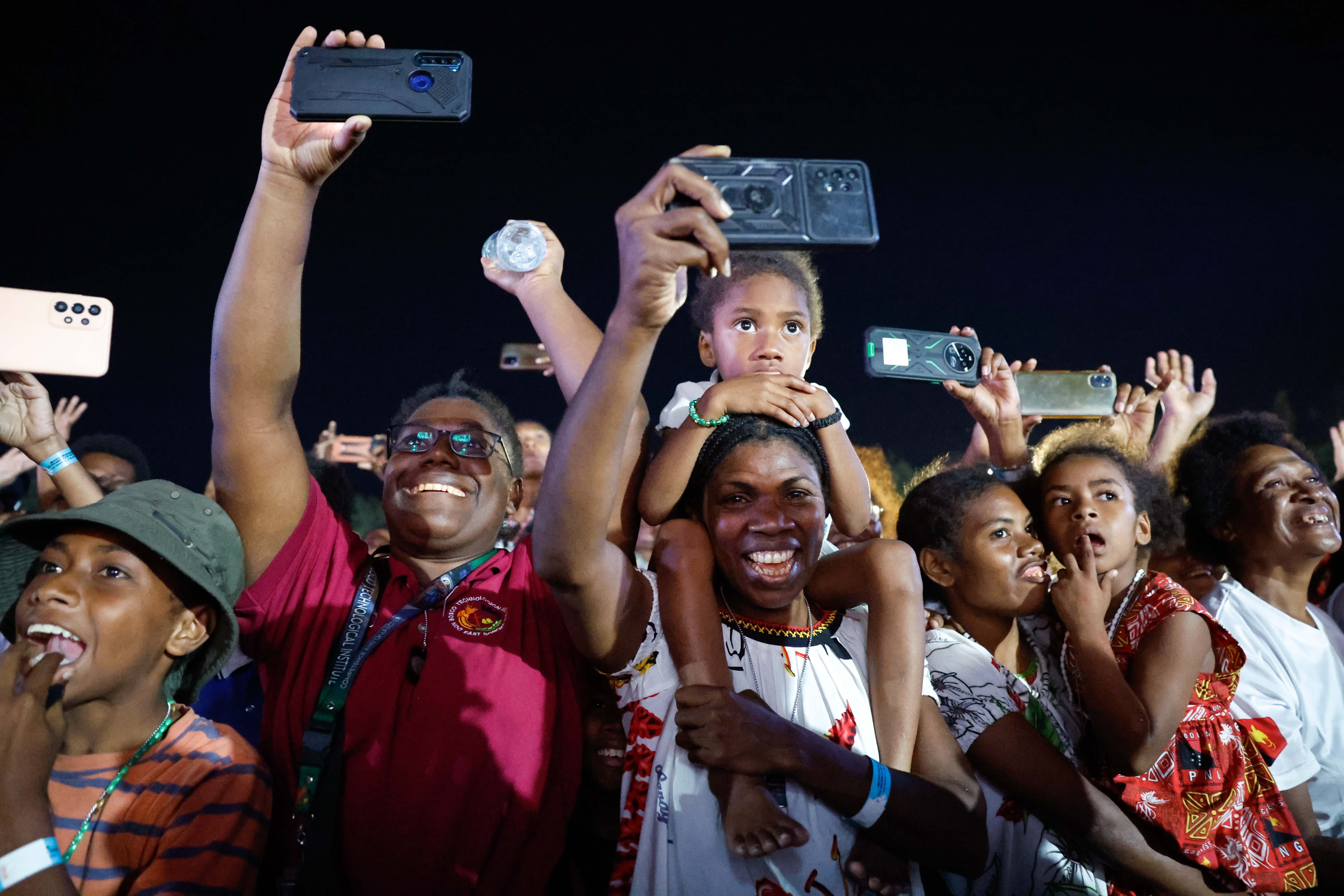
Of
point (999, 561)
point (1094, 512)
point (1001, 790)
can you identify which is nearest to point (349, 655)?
point (1001, 790)

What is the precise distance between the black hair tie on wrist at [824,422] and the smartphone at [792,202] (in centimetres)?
88

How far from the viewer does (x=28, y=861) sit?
1493 mm

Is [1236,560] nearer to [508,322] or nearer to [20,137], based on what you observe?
[508,322]

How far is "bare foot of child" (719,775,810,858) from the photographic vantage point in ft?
5.75

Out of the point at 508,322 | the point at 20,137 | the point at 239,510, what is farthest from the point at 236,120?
the point at 239,510

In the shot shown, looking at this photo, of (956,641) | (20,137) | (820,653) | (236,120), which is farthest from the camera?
(236,120)

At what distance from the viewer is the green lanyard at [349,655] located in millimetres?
1911

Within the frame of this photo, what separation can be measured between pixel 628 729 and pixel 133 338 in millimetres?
8388

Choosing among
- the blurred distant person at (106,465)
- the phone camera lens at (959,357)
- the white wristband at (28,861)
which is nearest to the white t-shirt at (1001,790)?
the phone camera lens at (959,357)

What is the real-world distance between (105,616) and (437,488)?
80cm

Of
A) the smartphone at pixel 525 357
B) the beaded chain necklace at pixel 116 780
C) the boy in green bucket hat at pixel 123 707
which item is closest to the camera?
the boy in green bucket hat at pixel 123 707

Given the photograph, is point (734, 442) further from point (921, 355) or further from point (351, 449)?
point (351, 449)

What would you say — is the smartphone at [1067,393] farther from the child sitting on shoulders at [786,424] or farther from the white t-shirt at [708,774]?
the white t-shirt at [708,774]

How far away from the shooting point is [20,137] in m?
7.62
